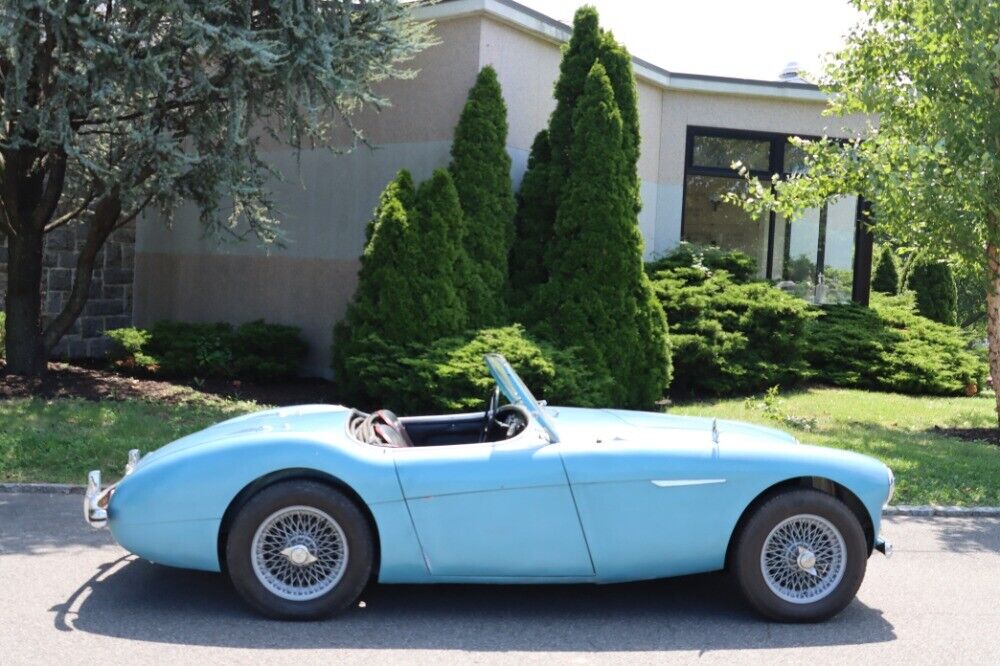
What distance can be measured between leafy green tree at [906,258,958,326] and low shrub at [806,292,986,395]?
4531mm

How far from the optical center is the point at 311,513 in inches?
194

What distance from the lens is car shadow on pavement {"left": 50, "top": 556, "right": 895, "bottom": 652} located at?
4.75m

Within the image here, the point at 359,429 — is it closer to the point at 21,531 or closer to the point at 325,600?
the point at 325,600

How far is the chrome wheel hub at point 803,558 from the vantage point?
5.08 meters

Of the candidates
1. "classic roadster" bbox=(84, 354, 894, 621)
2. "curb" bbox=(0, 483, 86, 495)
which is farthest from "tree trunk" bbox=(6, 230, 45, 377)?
"classic roadster" bbox=(84, 354, 894, 621)

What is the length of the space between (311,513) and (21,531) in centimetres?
265

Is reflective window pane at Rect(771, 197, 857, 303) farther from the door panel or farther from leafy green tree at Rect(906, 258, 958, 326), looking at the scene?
the door panel

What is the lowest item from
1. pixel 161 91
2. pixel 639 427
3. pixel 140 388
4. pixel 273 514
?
pixel 140 388

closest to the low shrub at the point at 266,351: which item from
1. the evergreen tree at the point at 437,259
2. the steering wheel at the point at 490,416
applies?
the evergreen tree at the point at 437,259

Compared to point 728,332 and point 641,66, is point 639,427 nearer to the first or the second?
point 728,332

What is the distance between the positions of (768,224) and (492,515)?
13.1m

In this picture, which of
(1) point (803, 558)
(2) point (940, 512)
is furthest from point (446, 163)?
(1) point (803, 558)

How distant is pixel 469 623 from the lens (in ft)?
16.5

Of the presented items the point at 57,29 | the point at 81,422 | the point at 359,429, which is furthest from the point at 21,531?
the point at 57,29
